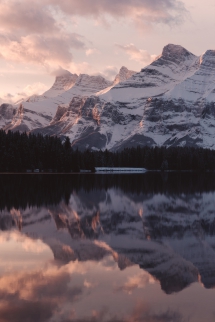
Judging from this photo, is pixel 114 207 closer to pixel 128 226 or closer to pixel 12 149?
pixel 128 226

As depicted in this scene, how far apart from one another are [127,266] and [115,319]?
7036 mm

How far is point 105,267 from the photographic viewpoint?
74.7 feet

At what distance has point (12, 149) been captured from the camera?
18438 centimetres

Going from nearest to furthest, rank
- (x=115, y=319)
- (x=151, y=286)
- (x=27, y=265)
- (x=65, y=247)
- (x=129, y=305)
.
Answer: (x=115, y=319) < (x=129, y=305) < (x=151, y=286) < (x=27, y=265) < (x=65, y=247)

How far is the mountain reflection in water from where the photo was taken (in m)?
17.1

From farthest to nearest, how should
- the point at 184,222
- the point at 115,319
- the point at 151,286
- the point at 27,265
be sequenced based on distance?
the point at 184,222 < the point at 27,265 < the point at 151,286 < the point at 115,319

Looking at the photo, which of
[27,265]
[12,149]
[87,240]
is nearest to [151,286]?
[27,265]

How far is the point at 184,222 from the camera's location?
39406 millimetres

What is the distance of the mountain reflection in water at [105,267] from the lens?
17062 millimetres

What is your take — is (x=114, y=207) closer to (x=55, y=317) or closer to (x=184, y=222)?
(x=184, y=222)

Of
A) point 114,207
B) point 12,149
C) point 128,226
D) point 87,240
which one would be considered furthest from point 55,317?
point 12,149

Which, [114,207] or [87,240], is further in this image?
[114,207]

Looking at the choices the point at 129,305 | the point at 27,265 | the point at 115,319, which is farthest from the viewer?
the point at 27,265

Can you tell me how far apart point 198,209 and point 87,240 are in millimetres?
21881
